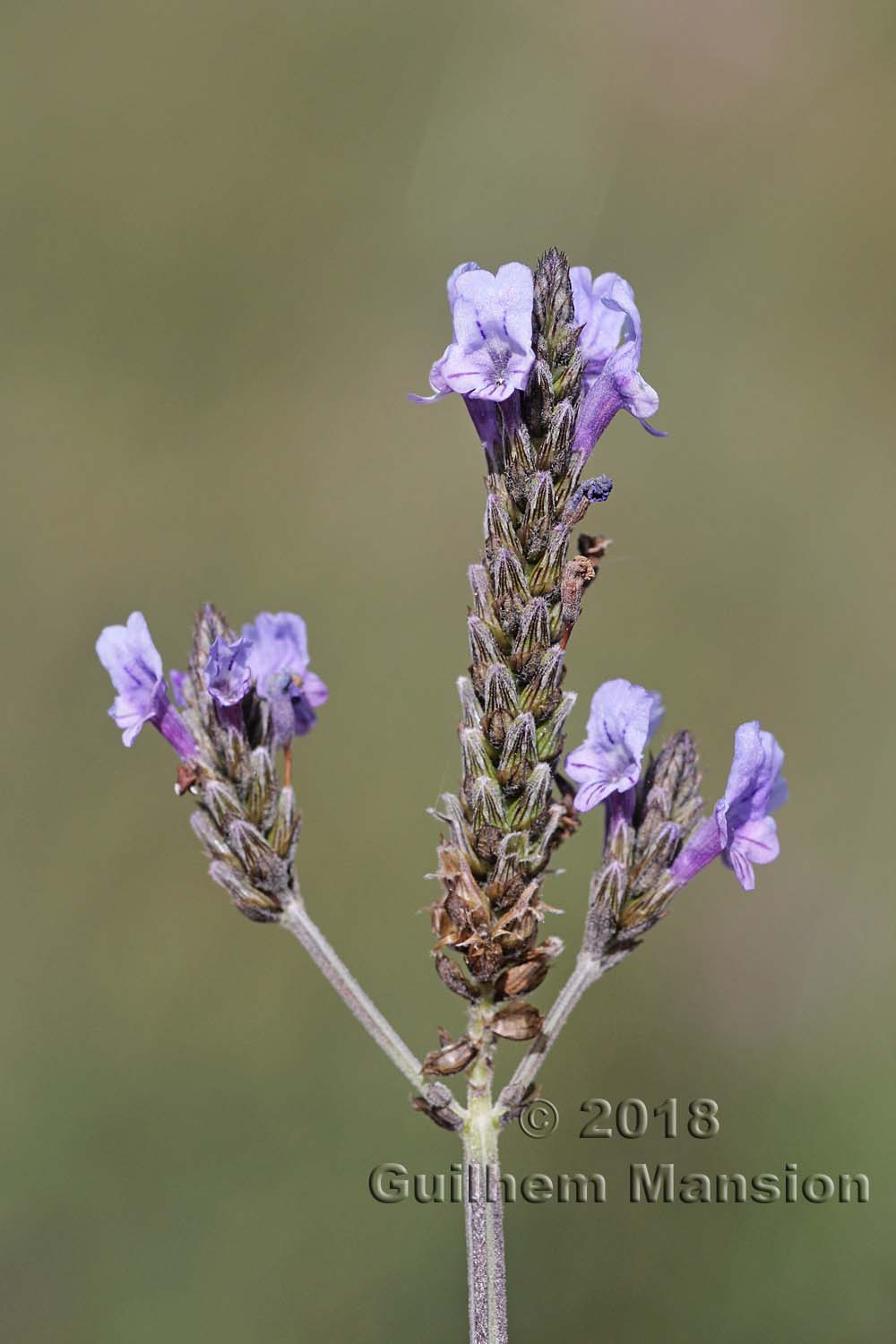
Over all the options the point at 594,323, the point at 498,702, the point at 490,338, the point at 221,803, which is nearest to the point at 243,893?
the point at 221,803

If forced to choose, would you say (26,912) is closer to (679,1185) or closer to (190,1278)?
(190,1278)

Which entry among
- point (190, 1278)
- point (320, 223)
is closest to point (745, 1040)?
point (190, 1278)

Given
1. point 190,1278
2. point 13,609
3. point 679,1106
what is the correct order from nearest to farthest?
point 190,1278 < point 679,1106 < point 13,609

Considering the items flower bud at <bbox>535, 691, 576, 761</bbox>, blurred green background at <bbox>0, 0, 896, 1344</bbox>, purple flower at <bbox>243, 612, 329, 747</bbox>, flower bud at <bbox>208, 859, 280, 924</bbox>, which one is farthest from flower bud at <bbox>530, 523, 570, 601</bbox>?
blurred green background at <bbox>0, 0, 896, 1344</bbox>

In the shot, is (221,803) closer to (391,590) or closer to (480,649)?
(480,649)

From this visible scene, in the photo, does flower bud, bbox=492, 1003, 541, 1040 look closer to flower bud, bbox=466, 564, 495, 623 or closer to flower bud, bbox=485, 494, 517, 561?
flower bud, bbox=466, 564, 495, 623

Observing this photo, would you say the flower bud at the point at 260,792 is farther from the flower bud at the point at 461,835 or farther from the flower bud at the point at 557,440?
the flower bud at the point at 557,440
